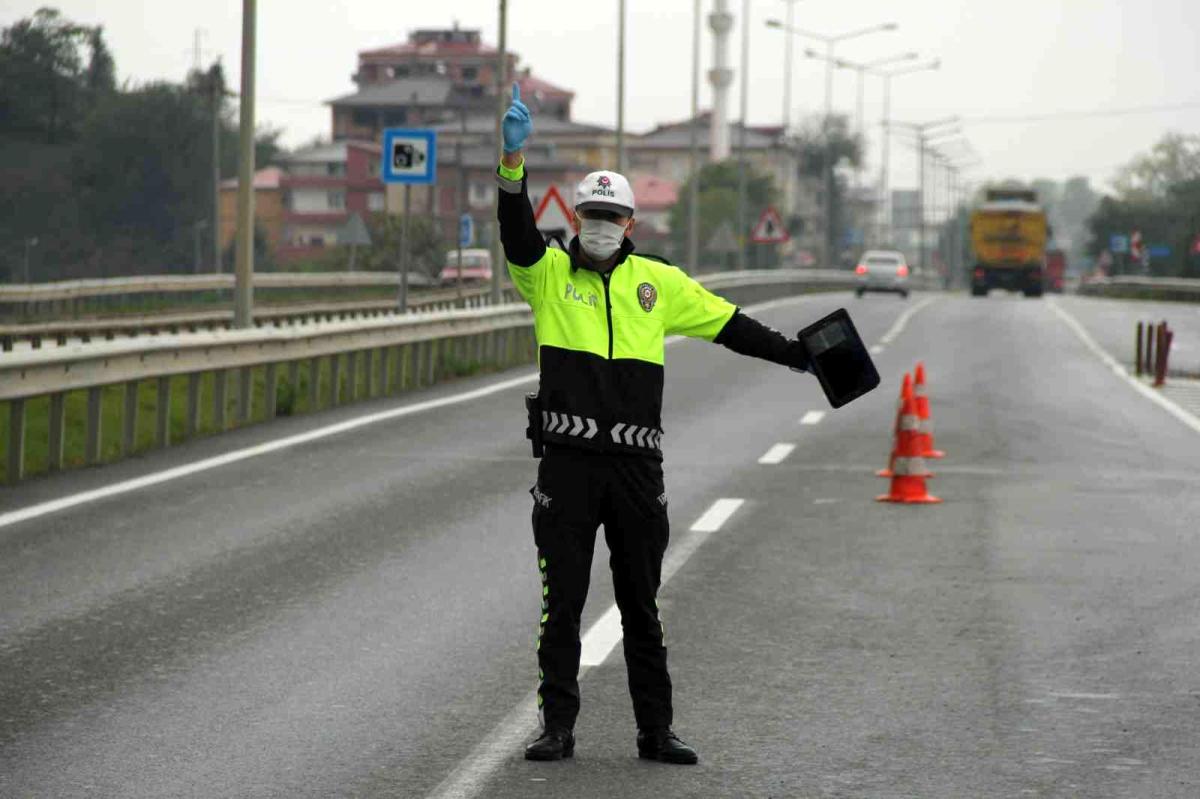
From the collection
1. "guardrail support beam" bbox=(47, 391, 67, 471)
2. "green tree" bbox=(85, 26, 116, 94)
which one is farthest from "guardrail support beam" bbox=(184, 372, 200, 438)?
"green tree" bbox=(85, 26, 116, 94)

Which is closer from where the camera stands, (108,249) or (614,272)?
(614,272)

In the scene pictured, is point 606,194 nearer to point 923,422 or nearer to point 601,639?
point 601,639

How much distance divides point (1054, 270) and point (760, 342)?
130773mm

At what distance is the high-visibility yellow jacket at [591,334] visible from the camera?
270 inches

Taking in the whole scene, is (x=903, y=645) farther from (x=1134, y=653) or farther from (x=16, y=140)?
(x=16, y=140)

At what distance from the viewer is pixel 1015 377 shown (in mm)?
27281

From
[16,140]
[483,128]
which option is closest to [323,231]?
[483,128]

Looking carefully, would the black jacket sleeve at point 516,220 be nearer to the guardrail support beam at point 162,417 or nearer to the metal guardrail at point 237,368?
the metal guardrail at point 237,368

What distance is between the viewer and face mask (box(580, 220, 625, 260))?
6.88 m

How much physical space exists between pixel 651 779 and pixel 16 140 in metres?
62.4

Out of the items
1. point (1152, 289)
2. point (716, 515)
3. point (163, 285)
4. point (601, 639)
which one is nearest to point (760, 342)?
point (601, 639)

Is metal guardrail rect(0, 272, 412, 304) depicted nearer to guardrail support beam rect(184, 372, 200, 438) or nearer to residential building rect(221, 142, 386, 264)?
guardrail support beam rect(184, 372, 200, 438)

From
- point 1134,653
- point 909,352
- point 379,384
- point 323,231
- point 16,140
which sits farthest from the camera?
point 323,231

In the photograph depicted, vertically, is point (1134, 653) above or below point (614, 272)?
below
